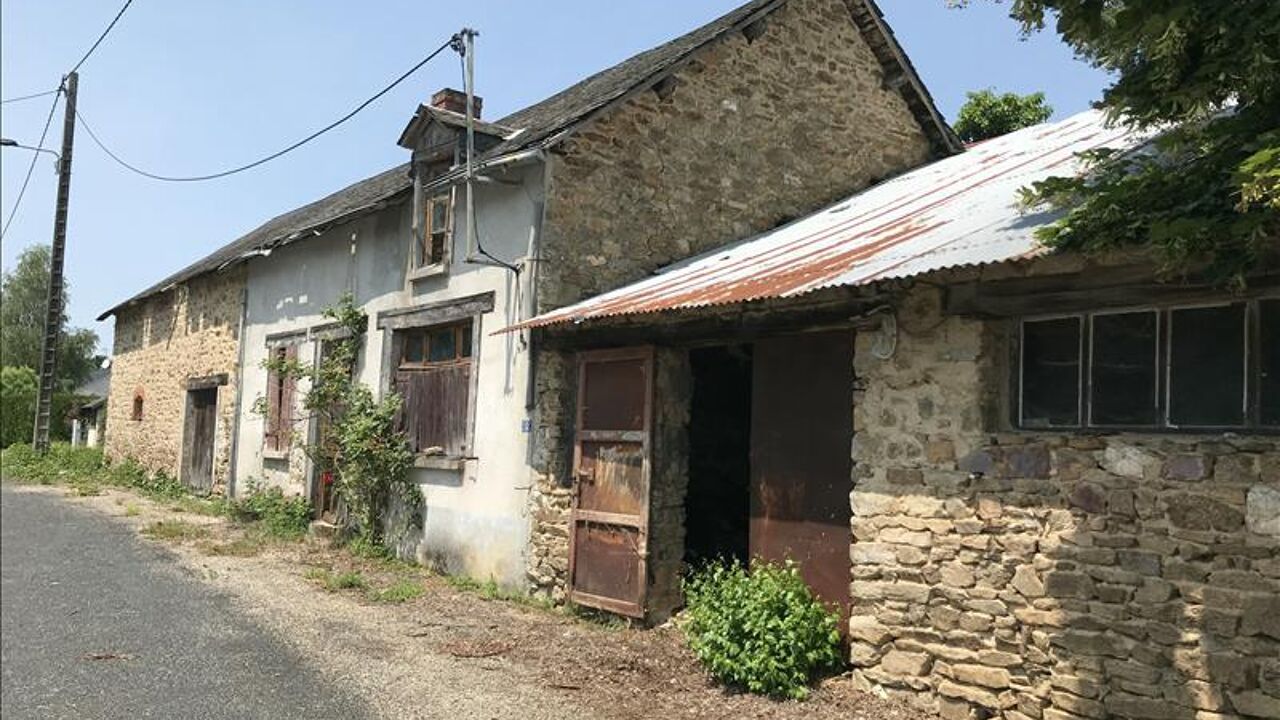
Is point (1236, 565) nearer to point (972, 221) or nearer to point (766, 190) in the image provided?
point (972, 221)

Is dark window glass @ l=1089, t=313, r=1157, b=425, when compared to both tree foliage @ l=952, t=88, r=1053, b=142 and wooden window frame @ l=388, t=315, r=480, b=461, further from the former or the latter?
tree foliage @ l=952, t=88, r=1053, b=142

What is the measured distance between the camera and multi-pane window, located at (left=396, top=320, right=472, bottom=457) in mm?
10219

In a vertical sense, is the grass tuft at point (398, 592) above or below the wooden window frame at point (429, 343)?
below

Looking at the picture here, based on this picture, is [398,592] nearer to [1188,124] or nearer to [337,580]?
[337,580]

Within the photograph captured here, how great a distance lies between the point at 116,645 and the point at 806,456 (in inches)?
185

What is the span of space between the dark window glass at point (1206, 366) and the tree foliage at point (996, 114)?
13316 mm

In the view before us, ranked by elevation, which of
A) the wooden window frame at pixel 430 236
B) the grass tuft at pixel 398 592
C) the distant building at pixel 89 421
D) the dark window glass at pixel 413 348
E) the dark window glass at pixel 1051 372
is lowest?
the grass tuft at pixel 398 592

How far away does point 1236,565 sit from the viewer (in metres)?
4.45

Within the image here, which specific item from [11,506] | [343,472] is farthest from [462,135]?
[11,506]

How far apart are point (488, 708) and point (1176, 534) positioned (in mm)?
4008

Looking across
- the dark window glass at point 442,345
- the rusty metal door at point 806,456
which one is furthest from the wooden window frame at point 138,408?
the rusty metal door at point 806,456

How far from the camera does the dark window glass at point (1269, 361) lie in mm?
4555

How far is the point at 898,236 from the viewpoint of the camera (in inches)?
264

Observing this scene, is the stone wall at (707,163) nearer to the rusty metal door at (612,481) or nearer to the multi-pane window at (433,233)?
the rusty metal door at (612,481)
